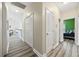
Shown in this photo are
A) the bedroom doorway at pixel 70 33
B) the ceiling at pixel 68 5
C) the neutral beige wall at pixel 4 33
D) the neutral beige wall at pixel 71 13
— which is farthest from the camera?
the bedroom doorway at pixel 70 33

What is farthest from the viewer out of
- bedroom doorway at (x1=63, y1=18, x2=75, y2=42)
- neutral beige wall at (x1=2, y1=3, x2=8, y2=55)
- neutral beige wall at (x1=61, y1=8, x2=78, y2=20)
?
bedroom doorway at (x1=63, y1=18, x2=75, y2=42)

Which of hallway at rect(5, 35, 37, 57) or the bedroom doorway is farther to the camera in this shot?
the bedroom doorway

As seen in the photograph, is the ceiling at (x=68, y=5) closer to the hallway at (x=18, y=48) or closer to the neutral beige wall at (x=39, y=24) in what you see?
the neutral beige wall at (x=39, y=24)

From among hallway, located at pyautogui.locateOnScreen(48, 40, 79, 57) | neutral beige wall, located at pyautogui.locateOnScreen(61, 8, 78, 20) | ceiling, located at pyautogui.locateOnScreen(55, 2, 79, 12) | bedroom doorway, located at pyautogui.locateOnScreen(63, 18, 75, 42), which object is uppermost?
ceiling, located at pyautogui.locateOnScreen(55, 2, 79, 12)

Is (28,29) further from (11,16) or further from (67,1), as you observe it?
(67,1)

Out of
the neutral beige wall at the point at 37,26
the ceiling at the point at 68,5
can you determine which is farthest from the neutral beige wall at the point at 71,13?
the neutral beige wall at the point at 37,26

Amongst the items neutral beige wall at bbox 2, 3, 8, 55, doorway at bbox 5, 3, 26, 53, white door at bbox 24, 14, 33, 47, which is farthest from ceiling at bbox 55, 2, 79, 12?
neutral beige wall at bbox 2, 3, 8, 55

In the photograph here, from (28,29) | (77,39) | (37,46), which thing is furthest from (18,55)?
(77,39)

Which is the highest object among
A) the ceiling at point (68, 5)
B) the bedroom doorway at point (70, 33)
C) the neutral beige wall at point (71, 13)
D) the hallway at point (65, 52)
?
the ceiling at point (68, 5)

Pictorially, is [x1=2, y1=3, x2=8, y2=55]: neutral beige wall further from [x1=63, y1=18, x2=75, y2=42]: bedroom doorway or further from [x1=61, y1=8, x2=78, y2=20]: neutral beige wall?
[x1=63, y1=18, x2=75, y2=42]: bedroom doorway

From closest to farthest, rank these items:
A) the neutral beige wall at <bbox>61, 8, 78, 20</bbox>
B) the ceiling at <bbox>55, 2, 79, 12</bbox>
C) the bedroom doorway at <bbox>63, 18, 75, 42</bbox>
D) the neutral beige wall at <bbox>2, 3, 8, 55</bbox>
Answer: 1. the neutral beige wall at <bbox>2, 3, 8, 55</bbox>
2. the ceiling at <bbox>55, 2, 79, 12</bbox>
3. the neutral beige wall at <bbox>61, 8, 78, 20</bbox>
4. the bedroom doorway at <bbox>63, 18, 75, 42</bbox>

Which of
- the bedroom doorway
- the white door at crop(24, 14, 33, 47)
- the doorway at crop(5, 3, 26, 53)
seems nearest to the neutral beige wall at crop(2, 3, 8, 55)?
the doorway at crop(5, 3, 26, 53)

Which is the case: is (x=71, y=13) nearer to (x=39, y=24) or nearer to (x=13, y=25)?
(x=39, y=24)

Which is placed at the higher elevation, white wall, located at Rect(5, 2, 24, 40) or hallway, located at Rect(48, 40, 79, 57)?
white wall, located at Rect(5, 2, 24, 40)
